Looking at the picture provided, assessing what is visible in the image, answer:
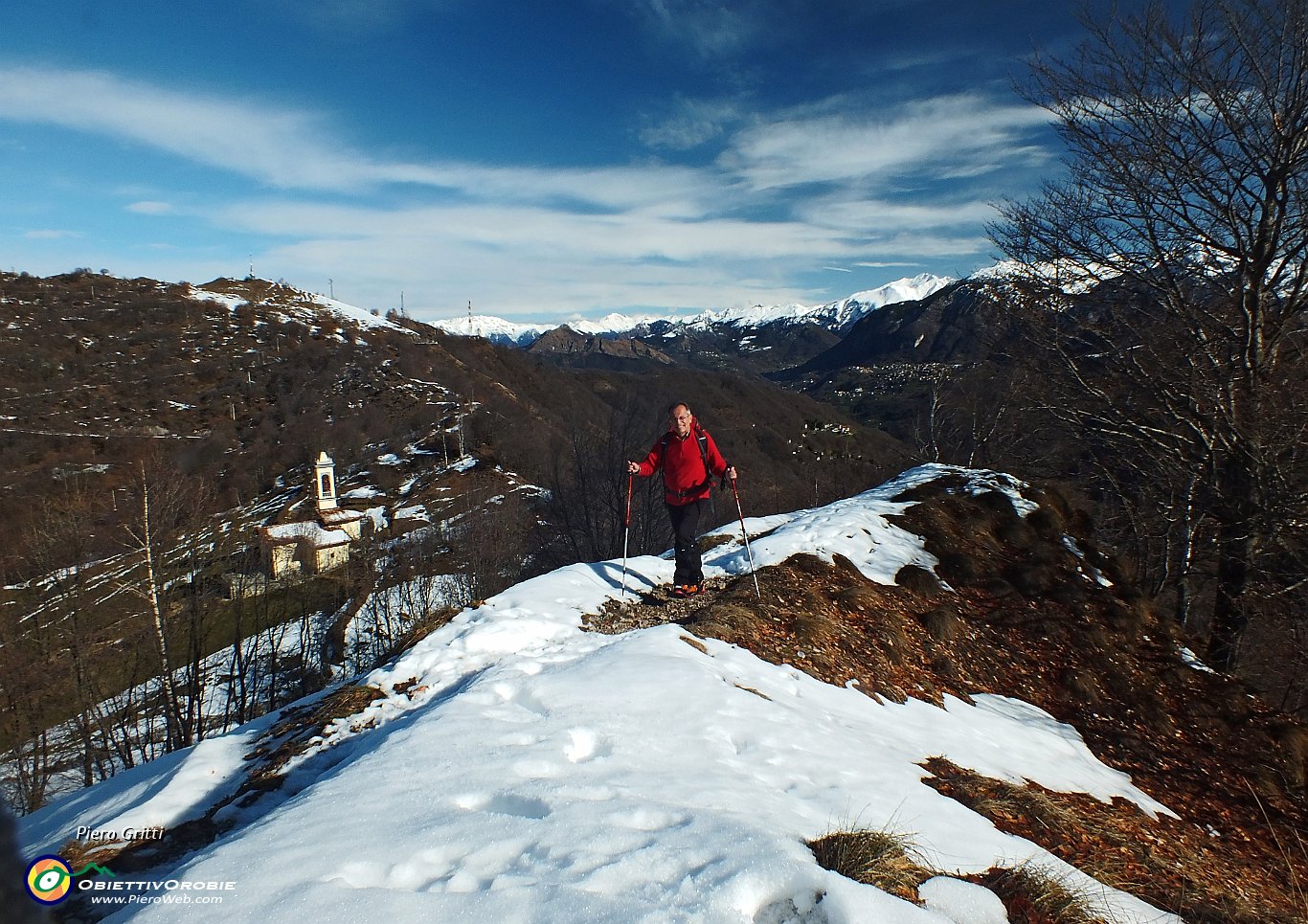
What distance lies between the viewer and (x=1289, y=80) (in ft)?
28.8

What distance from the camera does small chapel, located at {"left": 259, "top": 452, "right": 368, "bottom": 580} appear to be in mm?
38312

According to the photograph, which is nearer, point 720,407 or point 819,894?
point 819,894

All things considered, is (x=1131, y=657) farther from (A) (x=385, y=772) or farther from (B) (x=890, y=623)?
(A) (x=385, y=772)

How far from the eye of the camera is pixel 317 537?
43844 millimetres

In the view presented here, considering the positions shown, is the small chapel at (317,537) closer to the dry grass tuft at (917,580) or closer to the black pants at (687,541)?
the black pants at (687,541)

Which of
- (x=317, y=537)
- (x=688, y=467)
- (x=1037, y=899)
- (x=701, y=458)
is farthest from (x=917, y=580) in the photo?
(x=317, y=537)

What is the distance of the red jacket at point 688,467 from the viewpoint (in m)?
9.24

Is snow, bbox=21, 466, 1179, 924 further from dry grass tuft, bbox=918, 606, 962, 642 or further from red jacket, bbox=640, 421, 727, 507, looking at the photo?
red jacket, bbox=640, 421, 727, 507

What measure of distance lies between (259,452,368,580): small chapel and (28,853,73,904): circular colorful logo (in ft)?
117

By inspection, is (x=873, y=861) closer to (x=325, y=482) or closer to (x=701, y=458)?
(x=701, y=458)

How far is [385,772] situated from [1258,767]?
11505 millimetres

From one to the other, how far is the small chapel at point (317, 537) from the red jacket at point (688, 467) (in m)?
33.8

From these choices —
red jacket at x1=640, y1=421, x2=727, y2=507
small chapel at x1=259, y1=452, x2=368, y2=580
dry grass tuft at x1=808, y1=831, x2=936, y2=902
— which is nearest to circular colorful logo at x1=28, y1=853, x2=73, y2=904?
dry grass tuft at x1=808, y1=831, x2=936, y2=902

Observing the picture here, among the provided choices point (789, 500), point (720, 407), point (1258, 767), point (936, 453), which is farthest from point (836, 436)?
point (1258, 767)
